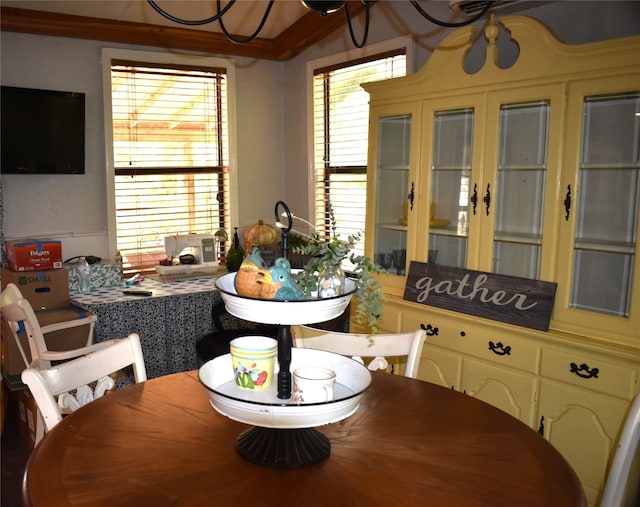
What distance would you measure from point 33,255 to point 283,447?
7.81 feet

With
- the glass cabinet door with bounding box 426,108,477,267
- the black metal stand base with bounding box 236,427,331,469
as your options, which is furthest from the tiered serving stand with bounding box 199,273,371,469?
the glass cabinet door with bounding box 426,108,477,267

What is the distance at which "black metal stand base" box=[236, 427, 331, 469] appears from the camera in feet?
4.32

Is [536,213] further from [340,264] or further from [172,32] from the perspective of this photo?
[172,32]

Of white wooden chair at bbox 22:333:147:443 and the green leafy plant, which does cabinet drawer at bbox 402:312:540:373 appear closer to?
the green leafy plant

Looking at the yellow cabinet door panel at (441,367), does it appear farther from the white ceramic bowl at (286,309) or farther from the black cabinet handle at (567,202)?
the white ceramic bowl at (286,309)

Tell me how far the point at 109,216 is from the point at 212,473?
277cm

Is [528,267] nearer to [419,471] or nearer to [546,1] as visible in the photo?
[546,1]

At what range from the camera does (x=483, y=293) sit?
8.87ft

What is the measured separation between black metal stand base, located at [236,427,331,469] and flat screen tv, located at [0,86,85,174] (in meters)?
2.64

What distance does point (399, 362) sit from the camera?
297cm

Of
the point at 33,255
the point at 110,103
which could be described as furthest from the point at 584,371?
the point at 110,103

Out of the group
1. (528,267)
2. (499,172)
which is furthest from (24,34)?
(528,267)

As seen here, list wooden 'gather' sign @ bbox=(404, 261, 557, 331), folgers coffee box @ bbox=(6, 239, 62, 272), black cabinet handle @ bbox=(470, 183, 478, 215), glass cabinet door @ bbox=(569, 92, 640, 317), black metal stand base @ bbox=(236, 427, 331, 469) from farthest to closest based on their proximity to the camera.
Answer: folgers coffee box @ bbox=(6, 239, 62, 272)
black cabinet handle @ bbox=(470, 183, 478, 215)
wooden 'gather' sign @ bbox=(404, 261, 557, 331)
glass cabinet door @ bbox=(569, 92, 640, 317)
black metal stand base @ bbox=(236, 427, 331, 469)

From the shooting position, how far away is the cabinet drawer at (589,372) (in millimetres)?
2207
